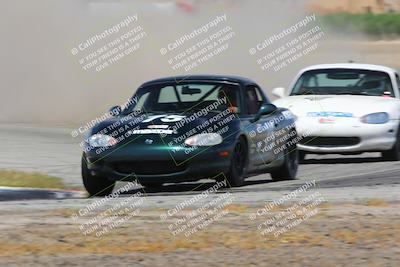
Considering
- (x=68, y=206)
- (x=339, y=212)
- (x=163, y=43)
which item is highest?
(x=68, y=206)

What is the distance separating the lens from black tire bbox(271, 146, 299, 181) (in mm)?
13836

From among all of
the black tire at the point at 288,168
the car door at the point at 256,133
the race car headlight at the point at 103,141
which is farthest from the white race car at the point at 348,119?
the race car headlight at the point at 103,141

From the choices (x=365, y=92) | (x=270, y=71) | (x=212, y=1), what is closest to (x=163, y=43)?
(x=270, y=71)

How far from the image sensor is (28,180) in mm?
12945

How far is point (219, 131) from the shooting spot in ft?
39.6

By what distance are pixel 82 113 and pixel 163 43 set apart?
6.03 m

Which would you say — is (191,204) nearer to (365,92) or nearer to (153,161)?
(153,161)

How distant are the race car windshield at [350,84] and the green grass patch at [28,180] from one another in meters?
4.89

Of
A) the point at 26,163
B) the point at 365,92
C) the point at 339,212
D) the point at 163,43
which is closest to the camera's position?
the point at 339,212

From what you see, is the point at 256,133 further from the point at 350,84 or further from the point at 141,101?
the point at 350,84

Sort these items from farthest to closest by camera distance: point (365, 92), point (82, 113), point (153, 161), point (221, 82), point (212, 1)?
point (212, 1) < point (82, 113) < point (365, 92) < point (221, 82) < point (153, 161)

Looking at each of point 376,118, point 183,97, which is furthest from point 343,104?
point 183,97

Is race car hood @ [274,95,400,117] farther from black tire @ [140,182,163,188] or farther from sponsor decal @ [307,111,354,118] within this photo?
black tire @ [140,182,163,188]

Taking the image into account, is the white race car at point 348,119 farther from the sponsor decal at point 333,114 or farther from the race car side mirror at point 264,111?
the race car side mirror at point 264,111
